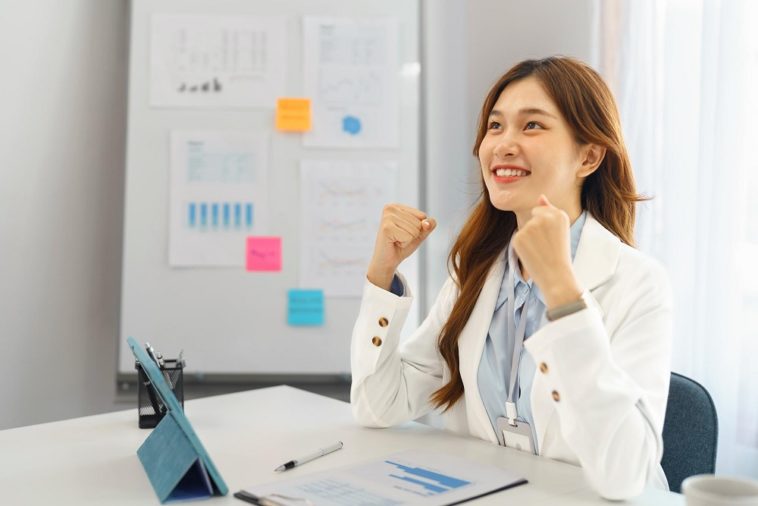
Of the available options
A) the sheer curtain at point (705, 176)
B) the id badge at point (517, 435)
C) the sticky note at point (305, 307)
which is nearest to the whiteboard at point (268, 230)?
the sticky note at point (305, 307)

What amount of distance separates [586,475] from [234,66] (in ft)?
6.25

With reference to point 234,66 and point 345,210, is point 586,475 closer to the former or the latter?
point 345,210

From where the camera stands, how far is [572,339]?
1.12 m

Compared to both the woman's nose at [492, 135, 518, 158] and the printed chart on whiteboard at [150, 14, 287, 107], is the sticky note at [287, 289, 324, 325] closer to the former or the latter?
the printed chart on whiteboard at [150, 14, 287, 107]

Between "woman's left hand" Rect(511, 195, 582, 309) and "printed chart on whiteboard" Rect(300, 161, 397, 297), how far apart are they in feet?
4.81

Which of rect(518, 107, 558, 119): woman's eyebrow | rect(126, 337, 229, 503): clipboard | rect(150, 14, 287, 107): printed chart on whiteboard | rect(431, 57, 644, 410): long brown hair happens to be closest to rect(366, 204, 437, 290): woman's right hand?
rect(431, 57, 644, 410): long brown hair

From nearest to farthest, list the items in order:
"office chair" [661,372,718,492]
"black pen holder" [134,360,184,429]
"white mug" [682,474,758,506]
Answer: "white mug" [682,474,758,506] < "office chair" [661,372,718,492] < "black pen holder" [134,360,184,429]

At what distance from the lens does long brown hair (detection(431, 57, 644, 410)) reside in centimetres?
154

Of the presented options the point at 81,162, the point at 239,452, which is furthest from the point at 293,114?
the point at 239,452

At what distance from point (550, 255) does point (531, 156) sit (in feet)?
1.25

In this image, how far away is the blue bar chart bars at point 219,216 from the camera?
8.59ft

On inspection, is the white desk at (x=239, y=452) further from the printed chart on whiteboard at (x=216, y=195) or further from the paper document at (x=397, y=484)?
the printed chart on whiteboard at (x=216, y=195)

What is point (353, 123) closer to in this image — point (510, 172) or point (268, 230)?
point (268, 230)

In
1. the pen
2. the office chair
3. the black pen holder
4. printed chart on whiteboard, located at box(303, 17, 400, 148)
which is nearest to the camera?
the pen
